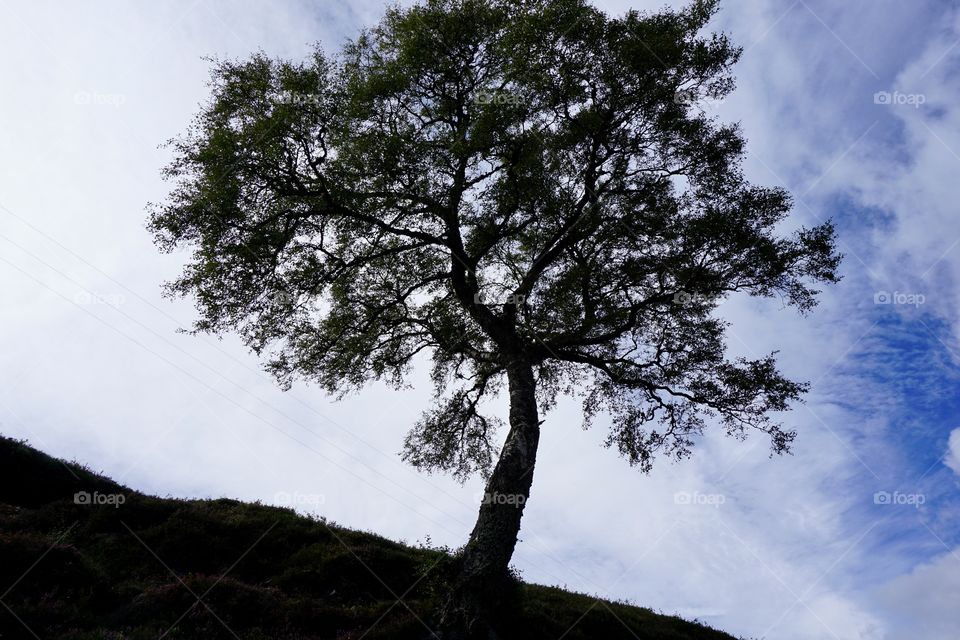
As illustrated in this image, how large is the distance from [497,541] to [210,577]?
634 centimetres

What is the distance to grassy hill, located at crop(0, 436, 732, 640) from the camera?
1043 centimetres

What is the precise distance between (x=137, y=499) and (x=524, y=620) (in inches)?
463

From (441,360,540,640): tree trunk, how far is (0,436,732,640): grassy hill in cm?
54

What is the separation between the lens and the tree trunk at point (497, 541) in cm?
1080

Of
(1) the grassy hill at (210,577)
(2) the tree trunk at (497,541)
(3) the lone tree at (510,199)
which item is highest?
(3) the lone tree at (510,199)

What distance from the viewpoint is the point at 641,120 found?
51.6 ft

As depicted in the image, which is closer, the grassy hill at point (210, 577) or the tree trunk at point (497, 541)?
the grassy hill at point (210, 577)

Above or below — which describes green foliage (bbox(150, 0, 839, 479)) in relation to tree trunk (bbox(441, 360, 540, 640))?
above

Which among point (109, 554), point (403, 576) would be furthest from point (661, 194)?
point (109, 554)

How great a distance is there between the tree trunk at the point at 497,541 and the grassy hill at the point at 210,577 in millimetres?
539

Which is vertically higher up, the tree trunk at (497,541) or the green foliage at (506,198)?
the green foliage at (506,198)

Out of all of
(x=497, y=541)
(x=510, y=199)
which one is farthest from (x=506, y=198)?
(x=497, y=541)

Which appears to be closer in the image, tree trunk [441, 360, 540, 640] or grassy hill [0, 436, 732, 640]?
grassy hill [0, 436, 732, 640]

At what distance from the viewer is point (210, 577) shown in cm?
1195
